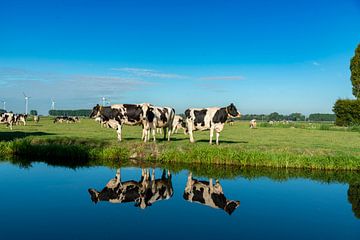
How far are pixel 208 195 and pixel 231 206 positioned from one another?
147 cm

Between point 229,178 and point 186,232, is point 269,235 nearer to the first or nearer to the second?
point 186,232

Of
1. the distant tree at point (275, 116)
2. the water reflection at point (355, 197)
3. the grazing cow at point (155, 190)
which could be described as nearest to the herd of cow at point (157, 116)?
the grazing cow at point (155, 190)

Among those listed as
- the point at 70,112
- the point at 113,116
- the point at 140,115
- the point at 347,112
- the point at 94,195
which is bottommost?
the point at 94,195

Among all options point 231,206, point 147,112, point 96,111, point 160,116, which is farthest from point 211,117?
point 231,206

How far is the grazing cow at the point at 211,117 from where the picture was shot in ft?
72.4

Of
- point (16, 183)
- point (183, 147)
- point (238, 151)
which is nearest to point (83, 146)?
point (183, 147)

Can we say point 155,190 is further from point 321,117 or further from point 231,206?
point 321,117

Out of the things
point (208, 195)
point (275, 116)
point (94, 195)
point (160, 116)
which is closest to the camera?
point (94, 195)

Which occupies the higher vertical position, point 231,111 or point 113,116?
point 231,111

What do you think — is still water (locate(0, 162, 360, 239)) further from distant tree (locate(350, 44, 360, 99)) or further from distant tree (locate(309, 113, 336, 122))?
distant tree (locate(309, 113, 336, 122))

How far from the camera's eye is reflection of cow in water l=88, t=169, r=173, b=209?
10.9 meters

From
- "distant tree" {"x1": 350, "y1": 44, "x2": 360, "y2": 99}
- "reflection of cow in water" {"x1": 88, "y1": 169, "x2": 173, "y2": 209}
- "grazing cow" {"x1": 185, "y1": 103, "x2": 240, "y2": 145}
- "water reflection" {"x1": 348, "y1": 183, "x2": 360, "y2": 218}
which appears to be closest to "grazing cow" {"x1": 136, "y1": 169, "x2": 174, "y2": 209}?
"reflection of cow in water" {"x1": 88, "y1": 169, "x2": 173, "y2": 209}

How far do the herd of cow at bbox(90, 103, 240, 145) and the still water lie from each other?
21.2 ft

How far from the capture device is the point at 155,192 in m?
12.1
